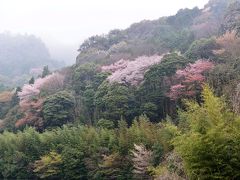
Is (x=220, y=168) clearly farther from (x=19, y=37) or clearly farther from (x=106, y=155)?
(x=19, y=37)

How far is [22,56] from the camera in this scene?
108188 millimetres

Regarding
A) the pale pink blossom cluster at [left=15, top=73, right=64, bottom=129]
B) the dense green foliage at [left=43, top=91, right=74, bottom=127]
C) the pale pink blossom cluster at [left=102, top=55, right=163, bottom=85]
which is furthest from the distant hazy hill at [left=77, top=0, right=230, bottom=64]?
the dense green foliage at [left=43, top=91, right=74, bottom=127]

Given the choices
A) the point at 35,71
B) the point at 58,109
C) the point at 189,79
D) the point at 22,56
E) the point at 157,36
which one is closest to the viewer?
the point at 189,79

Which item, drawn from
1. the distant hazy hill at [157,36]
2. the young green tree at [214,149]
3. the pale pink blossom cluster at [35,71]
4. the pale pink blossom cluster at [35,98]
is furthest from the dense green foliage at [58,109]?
the pale pink blossom cluster at [35,71]

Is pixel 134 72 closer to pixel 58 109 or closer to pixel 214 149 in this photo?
pixel 58 109

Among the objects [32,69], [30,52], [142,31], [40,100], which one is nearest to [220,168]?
[40,100]

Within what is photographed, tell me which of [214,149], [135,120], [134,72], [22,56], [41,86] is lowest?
[135,120]

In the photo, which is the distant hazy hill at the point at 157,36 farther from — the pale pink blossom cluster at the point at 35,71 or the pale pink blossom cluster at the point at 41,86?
the pale pink blossom cluster at the point at 35,71

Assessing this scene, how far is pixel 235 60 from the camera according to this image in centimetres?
2569

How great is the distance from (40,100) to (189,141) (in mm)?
24014

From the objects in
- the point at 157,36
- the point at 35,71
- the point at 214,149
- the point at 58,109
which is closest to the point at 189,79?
the point at 58,109

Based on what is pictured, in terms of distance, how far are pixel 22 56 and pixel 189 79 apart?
287 ft

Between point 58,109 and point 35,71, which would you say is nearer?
point 58,109

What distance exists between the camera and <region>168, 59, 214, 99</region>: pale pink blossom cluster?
26.0 m
